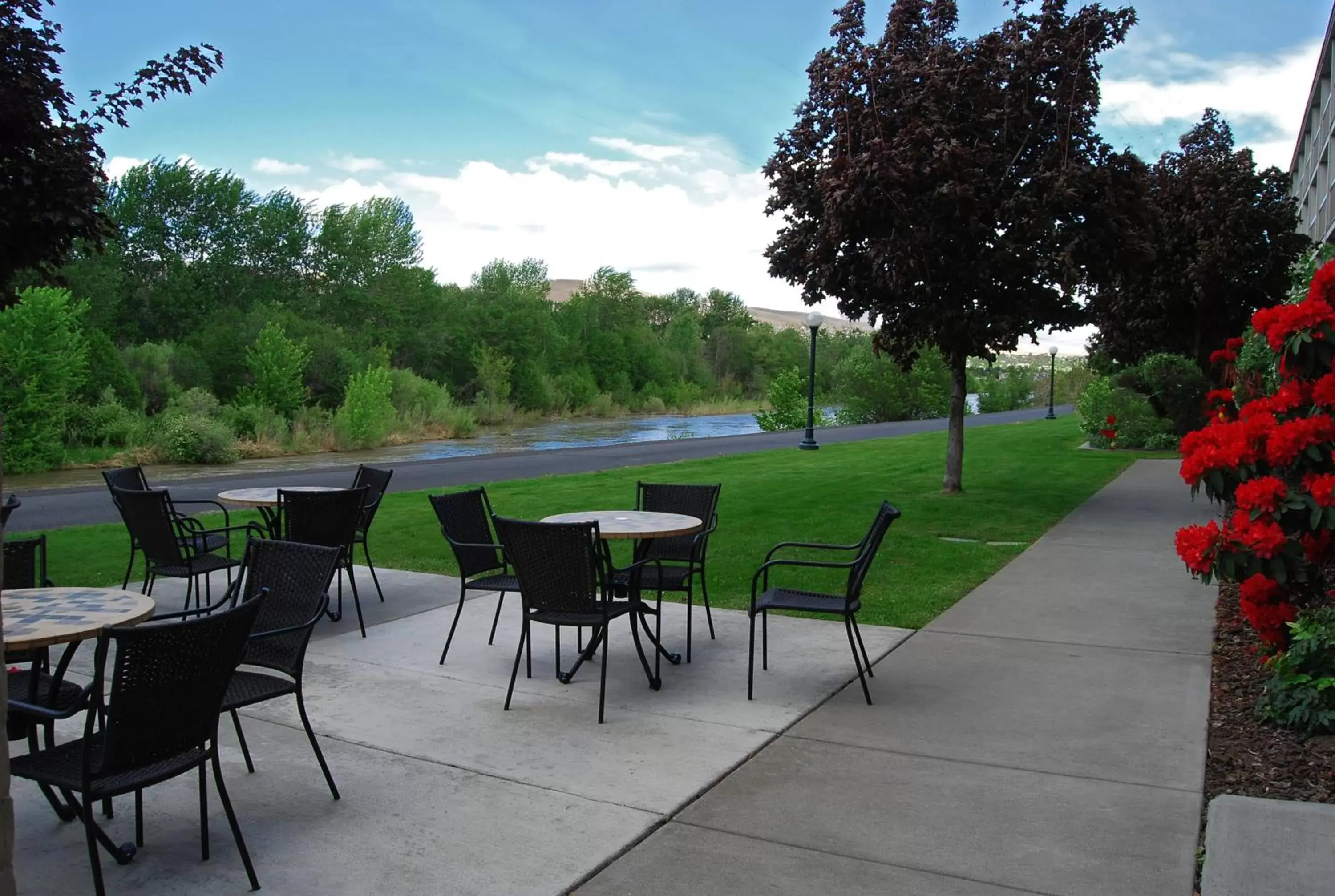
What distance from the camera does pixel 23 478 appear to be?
2272cm

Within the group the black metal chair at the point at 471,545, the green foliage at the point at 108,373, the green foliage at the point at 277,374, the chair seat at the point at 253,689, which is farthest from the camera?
the green foliage at the point at 277,374

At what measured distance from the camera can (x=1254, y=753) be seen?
16.2 ft

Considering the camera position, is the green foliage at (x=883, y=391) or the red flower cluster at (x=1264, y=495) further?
the green foliage at (x=883, y=391)

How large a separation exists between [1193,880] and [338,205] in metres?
66.5

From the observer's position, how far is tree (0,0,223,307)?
7.30 metres

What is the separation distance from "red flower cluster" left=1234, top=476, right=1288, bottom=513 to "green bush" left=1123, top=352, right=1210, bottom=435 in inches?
792

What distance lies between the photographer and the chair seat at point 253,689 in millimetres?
4195

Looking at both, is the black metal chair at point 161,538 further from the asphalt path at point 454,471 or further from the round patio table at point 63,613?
Answer: the asphalt path at point 454,471

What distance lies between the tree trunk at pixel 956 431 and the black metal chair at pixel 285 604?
1103 centimetres

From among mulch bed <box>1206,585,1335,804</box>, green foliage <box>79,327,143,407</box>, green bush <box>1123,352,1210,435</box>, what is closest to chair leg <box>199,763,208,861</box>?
mulch bed <box>1206,585,1335,804</box>

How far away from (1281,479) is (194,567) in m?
6.75

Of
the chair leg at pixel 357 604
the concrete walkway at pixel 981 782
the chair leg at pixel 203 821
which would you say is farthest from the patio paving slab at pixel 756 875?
the chair leg at pixel 357 604

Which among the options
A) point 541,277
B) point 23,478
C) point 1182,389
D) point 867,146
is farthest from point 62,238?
point 541,277

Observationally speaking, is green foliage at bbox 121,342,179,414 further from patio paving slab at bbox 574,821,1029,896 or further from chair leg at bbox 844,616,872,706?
patio paving slab at bbox 574,821,1029,896
